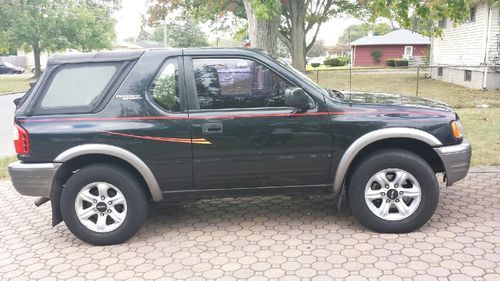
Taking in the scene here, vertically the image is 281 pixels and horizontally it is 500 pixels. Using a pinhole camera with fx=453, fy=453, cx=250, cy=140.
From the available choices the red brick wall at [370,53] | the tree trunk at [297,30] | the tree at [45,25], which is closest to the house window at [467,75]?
the tree trunk at [297,30]

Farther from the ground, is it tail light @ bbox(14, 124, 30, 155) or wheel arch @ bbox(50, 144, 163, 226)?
tail light @ bbox(14, 124, 30, 155)

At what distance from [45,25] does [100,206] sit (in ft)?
129

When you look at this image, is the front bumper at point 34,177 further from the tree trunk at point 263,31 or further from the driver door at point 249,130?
the tree trunk at point 263,31

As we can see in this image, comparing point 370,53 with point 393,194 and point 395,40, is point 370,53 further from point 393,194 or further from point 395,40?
point 393,194

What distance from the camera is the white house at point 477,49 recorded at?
17.9 m

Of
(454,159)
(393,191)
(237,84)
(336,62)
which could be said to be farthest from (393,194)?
(336,62)

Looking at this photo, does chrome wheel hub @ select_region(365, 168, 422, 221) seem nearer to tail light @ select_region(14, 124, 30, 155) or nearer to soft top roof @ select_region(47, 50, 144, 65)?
soft top roof @ select_region(47, 50, 144, 65)

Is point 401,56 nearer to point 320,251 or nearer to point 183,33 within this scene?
point 183,33

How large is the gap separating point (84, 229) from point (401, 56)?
1985 inches

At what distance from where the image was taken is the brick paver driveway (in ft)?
12.0

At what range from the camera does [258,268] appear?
3742 millimetres

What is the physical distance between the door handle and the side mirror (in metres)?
A: 0.66

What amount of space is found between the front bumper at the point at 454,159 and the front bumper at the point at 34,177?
3.53 metres

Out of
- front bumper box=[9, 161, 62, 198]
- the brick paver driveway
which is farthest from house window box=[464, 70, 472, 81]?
front bumper box=[9, 161, 62, 198]
